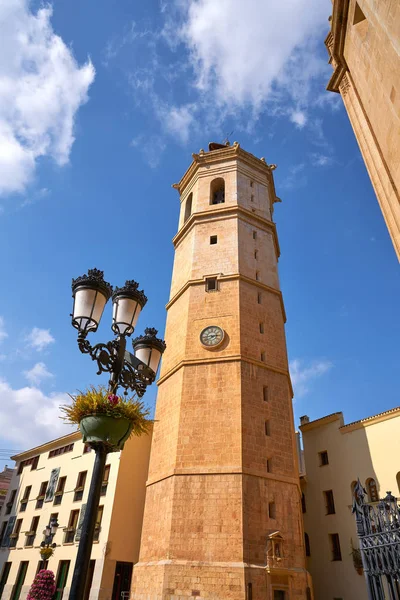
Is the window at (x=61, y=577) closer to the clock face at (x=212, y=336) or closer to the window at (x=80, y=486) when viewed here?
the window at (x=80, y=486)

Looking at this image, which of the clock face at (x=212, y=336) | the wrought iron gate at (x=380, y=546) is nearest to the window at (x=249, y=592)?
the wrought iron gate at (x=380, y=546)

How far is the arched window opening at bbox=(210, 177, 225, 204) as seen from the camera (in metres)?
25.8

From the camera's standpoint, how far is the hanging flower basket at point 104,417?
5488 millimetres

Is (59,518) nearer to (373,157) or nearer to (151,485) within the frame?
(151,485)

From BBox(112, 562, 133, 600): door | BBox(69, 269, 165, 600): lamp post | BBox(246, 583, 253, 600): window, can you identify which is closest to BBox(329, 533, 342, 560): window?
BBox(246, 583, 253, 600): window

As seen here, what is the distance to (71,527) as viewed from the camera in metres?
22.0

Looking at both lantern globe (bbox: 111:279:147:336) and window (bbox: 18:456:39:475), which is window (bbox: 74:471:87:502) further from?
lantern globe (bbox: 111:279:147:336)

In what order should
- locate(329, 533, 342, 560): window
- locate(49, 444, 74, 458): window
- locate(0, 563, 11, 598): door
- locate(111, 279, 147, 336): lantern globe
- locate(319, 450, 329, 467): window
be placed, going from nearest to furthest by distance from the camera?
locate(111, 279, 147, 336): lantern globe, locate(329, 533, 342, 560): window, locate(319, 450, 329, 467): window, locate(0, 563, 11, 598): door, locate(49, 444, 74, 458): window

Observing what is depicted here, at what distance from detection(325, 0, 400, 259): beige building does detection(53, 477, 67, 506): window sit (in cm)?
2232

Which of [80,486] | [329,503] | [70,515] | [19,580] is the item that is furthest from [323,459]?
[19,580]

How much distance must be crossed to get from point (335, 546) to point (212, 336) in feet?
34.5

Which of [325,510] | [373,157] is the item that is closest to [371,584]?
[373,157]

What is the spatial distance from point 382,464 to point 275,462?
15.9 feet

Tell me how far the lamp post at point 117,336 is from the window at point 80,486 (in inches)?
738
